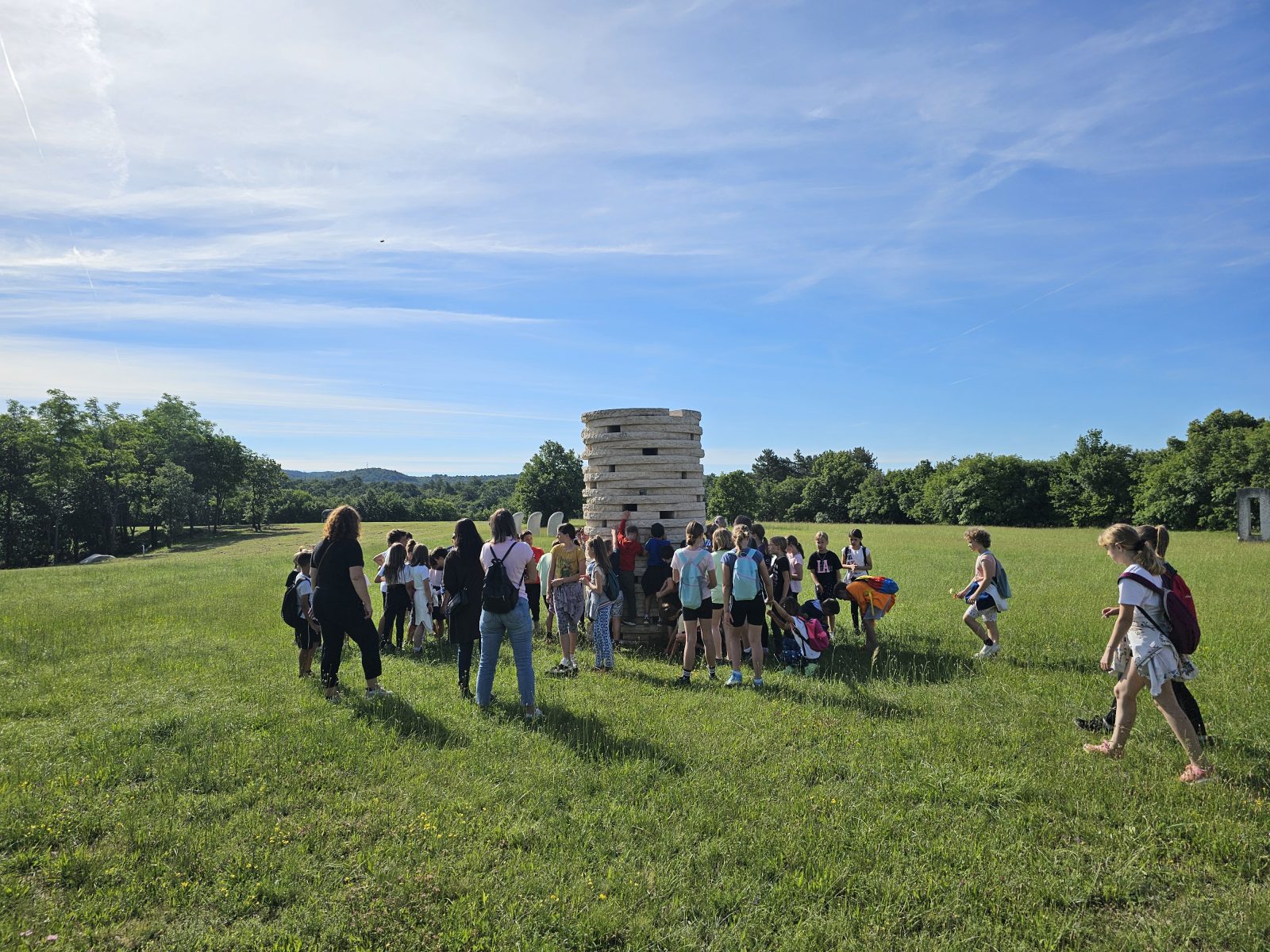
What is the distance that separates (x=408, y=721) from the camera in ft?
24.6

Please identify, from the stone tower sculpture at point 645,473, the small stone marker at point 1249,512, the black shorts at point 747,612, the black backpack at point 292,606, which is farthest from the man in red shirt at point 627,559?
the small stone marker at point 1249,512

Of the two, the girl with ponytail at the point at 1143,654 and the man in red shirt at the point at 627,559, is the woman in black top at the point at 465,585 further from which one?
the girl with ponytail at the point at 1143,654

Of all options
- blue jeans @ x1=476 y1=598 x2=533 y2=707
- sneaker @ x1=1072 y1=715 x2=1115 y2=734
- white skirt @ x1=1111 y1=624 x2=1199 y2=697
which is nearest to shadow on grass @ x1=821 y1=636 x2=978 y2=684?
sneaker @ x1=1072 y1=715 x2=1115 y2=734

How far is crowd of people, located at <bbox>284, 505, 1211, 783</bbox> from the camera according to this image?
6191 mm

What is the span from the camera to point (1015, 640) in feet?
38.0

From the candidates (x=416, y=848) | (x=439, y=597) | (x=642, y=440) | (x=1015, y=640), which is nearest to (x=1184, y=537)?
(x=1015, y=640)

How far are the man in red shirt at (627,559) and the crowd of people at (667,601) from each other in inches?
0.8

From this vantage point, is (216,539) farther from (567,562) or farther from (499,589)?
(499,589)

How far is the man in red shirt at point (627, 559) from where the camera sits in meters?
12.2

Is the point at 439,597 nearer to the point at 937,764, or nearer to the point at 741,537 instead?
the point at 741,537

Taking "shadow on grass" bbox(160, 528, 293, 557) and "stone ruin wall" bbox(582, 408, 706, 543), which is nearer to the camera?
"stone ruin wall" bbox(582, 408, 706, 543)

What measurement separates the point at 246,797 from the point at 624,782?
3055 mm

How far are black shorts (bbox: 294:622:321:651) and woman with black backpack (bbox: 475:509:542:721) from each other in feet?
9.69

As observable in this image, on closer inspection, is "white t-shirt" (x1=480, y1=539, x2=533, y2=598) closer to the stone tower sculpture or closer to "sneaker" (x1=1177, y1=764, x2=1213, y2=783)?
the stone tower sculpture
